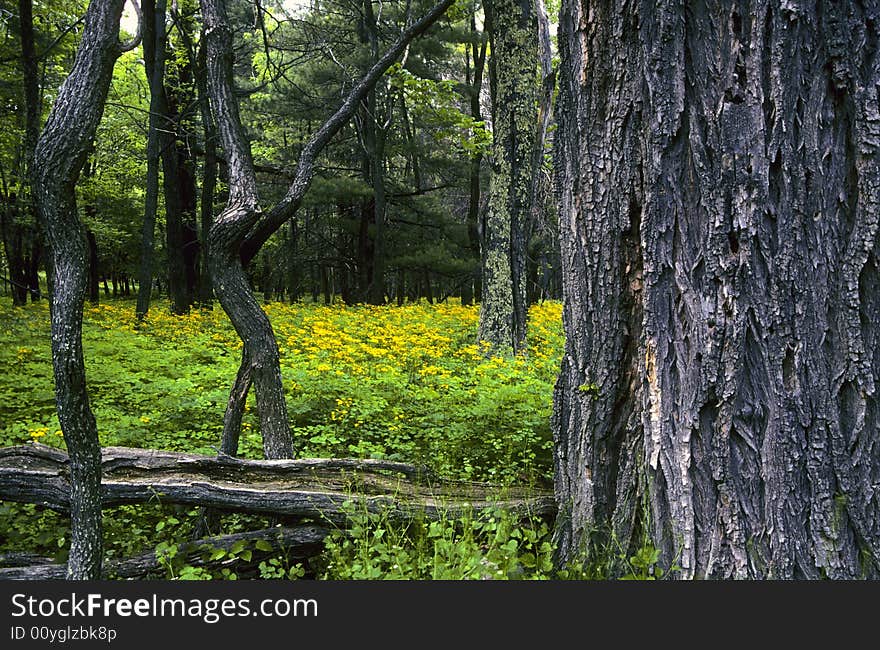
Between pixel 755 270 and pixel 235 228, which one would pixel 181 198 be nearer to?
pixel 235 228

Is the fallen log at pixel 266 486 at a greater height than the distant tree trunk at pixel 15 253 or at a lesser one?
lesser

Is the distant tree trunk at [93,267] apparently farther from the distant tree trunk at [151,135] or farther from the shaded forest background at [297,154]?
the distant tree trunk at [151,135]

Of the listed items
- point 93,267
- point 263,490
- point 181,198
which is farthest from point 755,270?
point 93,267

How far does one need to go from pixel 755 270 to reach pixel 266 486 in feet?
8.58

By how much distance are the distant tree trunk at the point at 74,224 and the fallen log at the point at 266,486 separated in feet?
1.71

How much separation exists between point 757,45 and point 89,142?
2.70m

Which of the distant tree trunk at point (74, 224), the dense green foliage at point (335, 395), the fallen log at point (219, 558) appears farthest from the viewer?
the dense green foliage at point (335, 395)

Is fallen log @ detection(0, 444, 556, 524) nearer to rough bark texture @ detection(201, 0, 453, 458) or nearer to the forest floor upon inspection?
the forest floor

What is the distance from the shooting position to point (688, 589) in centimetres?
216

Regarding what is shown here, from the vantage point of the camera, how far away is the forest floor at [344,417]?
2.73m

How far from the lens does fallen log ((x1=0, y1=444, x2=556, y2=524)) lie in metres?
3.03

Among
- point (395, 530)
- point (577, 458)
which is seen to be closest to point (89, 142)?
point (395, 530)

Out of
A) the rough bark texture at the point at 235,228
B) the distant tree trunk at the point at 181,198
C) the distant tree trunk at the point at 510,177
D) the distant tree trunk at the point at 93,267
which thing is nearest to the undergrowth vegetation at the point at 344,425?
the distant tree trunk at the point at 510,177

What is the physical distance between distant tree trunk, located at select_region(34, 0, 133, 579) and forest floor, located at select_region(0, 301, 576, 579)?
1.75 feet
